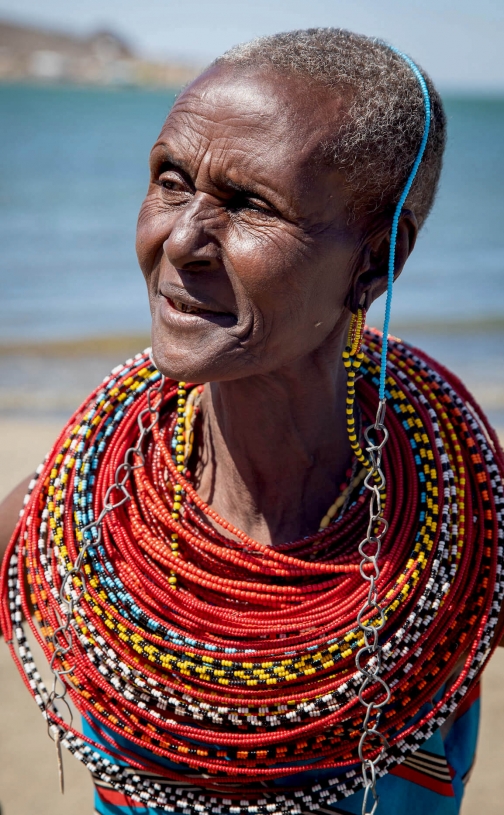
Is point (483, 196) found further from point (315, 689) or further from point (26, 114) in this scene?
point (26, 114)

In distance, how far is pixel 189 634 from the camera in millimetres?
2102

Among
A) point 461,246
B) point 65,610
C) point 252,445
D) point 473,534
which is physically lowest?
point 65,610

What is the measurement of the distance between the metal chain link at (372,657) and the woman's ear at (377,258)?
269 mm

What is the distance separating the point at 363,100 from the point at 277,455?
89cm

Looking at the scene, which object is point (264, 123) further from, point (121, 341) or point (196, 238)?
point (121, 341)

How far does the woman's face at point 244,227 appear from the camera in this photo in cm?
184

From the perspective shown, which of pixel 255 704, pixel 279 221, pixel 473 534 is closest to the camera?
pixel 279 221

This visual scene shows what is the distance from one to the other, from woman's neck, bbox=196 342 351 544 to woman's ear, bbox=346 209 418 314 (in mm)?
194

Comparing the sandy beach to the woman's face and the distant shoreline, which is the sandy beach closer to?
the woman's face

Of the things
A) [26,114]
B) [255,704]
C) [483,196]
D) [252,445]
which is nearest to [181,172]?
[252,445]

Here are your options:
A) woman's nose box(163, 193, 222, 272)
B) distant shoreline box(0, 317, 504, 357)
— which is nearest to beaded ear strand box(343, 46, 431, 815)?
woman's nose box(163, 193, 222, 272)

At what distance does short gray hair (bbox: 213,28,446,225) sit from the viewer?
6.18 ft

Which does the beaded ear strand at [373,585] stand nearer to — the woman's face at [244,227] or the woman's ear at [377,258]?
the woman's ear at [377,258]

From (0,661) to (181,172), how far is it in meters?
3.17
